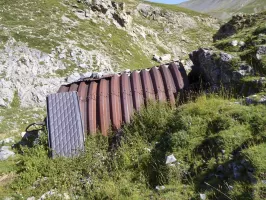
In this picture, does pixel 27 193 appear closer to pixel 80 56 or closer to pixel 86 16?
pixel 80 56

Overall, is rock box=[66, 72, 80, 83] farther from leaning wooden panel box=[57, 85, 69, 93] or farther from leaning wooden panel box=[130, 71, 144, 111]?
leaning wooden panel box=[130, 71, 144, 111]

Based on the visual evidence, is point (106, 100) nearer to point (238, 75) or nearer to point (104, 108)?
point (104, 108)

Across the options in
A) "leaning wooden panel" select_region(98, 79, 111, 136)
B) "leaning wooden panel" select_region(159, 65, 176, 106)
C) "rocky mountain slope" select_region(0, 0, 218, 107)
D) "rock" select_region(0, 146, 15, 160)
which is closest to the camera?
"rock" select_region(0, 146, 15, 160)

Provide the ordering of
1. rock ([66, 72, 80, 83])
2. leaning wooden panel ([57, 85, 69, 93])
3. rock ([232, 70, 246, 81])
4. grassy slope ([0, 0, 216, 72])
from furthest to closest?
grassy slope ([0, 0, 216, 72])
rock ([66, 72, 80, 83])
leaning wooden panel ([57, 85, 69, 93])
rock ([232, 70, 246, 81])

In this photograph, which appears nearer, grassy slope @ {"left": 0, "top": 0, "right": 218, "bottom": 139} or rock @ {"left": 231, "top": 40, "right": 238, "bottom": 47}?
rock @ {"left": 231, "top": 40, "right": 238, "bottom": 47}

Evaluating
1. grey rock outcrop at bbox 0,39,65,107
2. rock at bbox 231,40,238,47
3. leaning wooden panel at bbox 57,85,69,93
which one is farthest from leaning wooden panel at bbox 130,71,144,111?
grey rock outcrop at bbox 0,39,65,107

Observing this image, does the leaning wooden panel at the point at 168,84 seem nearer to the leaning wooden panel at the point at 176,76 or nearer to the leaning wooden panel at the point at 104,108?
the leaning wooden panel at the point at 176,76
